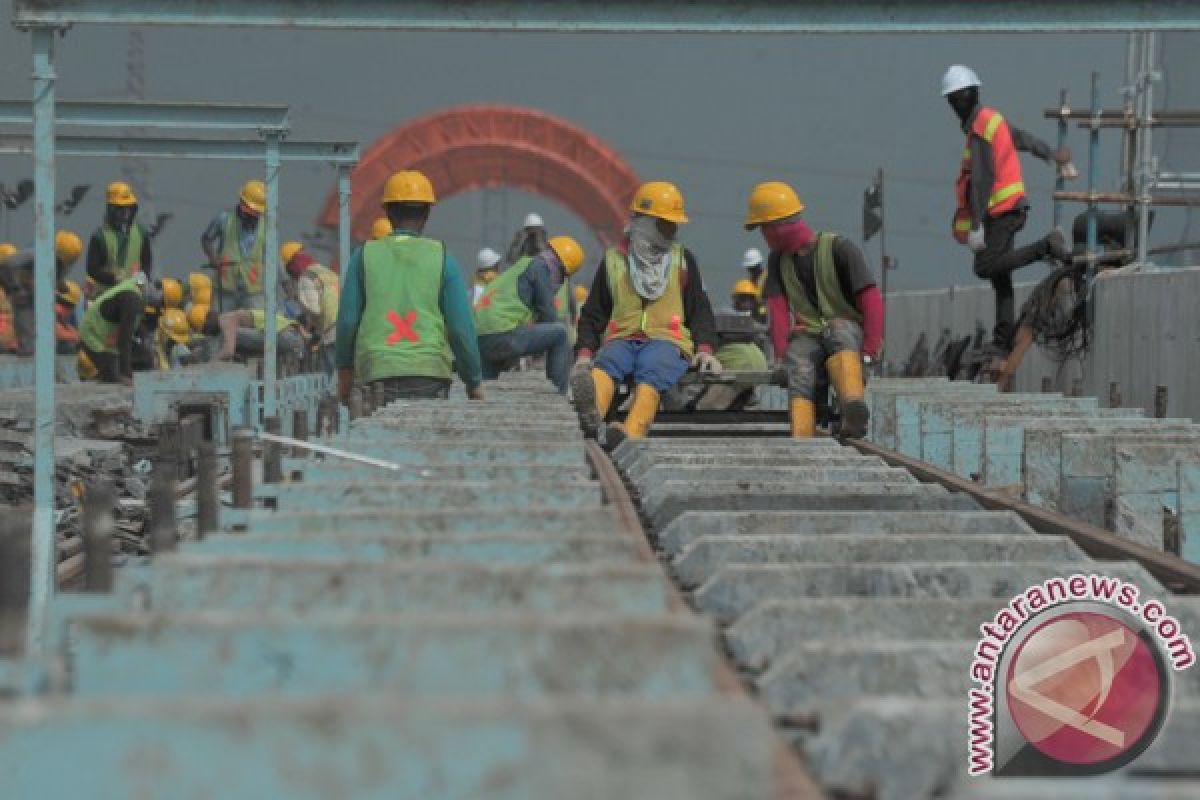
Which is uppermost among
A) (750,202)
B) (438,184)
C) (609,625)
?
(438,184)

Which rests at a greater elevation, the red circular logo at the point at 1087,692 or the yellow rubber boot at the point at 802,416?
the yellow rubber boot at the point at 802,416

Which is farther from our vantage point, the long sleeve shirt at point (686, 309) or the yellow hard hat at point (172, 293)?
the yellow hard hat at point (172, 293)

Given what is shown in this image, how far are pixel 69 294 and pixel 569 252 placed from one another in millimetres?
17216

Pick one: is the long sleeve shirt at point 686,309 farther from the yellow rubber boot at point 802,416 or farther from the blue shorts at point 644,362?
the yellow rubber boot at point 802,416

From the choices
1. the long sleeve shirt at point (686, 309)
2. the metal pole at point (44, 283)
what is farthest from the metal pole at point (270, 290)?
the metal pole at point (44, 283)

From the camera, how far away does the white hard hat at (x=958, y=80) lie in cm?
1344

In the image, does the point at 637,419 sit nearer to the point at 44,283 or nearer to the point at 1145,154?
the point at 44,283

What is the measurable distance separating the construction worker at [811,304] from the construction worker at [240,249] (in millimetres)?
9480

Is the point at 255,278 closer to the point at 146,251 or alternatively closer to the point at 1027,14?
the point at 146,251

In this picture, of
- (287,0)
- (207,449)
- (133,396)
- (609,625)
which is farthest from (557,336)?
(609,625)

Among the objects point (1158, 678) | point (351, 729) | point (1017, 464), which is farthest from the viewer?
point (1017, 464)

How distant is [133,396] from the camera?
17.2m

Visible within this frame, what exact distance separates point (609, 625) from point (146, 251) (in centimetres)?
1731

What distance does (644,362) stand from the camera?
10766 mm
